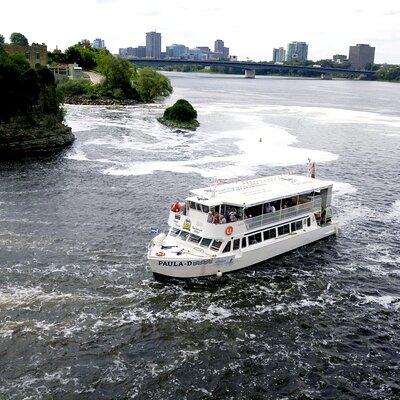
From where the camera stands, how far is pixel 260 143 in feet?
329

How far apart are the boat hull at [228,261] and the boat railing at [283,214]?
174 centimetres

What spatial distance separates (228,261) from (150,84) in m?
138

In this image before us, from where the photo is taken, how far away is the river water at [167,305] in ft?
91.7

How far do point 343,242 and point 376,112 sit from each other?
135 m

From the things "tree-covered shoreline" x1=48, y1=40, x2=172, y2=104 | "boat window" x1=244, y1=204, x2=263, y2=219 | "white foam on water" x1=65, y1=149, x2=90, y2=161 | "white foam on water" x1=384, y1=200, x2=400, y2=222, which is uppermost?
"tree-covered shoreline" x1=48, y1=40, x2=172, y2=104

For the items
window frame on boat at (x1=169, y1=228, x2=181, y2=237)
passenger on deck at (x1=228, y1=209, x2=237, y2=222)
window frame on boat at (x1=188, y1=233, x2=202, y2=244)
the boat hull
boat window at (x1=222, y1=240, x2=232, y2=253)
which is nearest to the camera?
the boat hull

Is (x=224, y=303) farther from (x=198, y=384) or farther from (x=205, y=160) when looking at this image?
(x=205, y=160)

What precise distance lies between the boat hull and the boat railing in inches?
68.5

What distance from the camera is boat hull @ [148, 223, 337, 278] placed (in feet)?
126

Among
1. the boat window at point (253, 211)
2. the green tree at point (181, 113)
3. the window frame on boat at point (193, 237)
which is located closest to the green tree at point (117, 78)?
the green tree at point (181, 113)

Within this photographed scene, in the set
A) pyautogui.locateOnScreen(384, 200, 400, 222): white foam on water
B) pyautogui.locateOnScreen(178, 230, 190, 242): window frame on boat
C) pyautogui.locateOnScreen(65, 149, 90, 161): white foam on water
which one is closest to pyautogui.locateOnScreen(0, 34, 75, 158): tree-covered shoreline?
pyautogui.locateOnScreen(65, 149, 90, 161): white foam on water

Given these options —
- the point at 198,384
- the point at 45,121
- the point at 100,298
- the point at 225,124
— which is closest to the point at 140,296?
the point at 100,298

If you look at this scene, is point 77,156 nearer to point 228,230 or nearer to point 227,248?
point 227,248

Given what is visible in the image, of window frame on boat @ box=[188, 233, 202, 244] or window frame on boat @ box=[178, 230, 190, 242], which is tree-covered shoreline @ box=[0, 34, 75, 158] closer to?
window frame on boat @ box=[178, 230, 190, 242]
